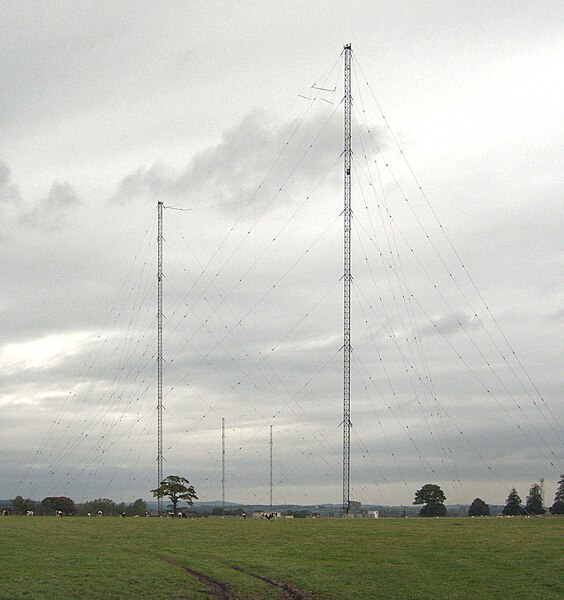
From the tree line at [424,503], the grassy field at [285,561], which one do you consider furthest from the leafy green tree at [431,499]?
the grassy field at [285,561]

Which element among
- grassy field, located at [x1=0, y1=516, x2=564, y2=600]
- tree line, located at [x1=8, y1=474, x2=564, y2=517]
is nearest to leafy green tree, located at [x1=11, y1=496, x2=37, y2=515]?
tree line, located at [x1=8, y1=474, x2=564, y2=517]

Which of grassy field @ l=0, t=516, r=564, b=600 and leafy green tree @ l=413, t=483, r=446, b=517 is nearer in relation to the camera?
grassy field @ l=0, t=516, r=564, b=600

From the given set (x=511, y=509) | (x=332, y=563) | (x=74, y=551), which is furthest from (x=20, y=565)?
(x=511, y=509)

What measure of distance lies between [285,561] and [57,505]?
74.3 m

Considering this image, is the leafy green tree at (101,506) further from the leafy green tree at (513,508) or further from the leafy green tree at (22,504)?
the leafy green tree at (513,508)

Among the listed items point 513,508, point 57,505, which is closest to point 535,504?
point 513,508

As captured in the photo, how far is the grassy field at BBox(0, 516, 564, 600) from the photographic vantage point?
46.5 meters

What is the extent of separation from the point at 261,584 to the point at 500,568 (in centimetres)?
1457

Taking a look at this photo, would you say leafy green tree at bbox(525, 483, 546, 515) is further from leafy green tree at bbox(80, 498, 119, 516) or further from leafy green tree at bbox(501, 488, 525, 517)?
leafy green tree at bbox(80, 498, 119, 516)

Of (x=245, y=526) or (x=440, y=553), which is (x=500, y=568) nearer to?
(x=440, y=553)

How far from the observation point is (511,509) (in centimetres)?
11938

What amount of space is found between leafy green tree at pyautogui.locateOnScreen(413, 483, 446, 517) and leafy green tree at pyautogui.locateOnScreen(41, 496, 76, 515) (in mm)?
45924

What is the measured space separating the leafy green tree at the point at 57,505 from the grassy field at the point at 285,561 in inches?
1934

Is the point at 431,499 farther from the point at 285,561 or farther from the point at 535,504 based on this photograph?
the point at 285,561
